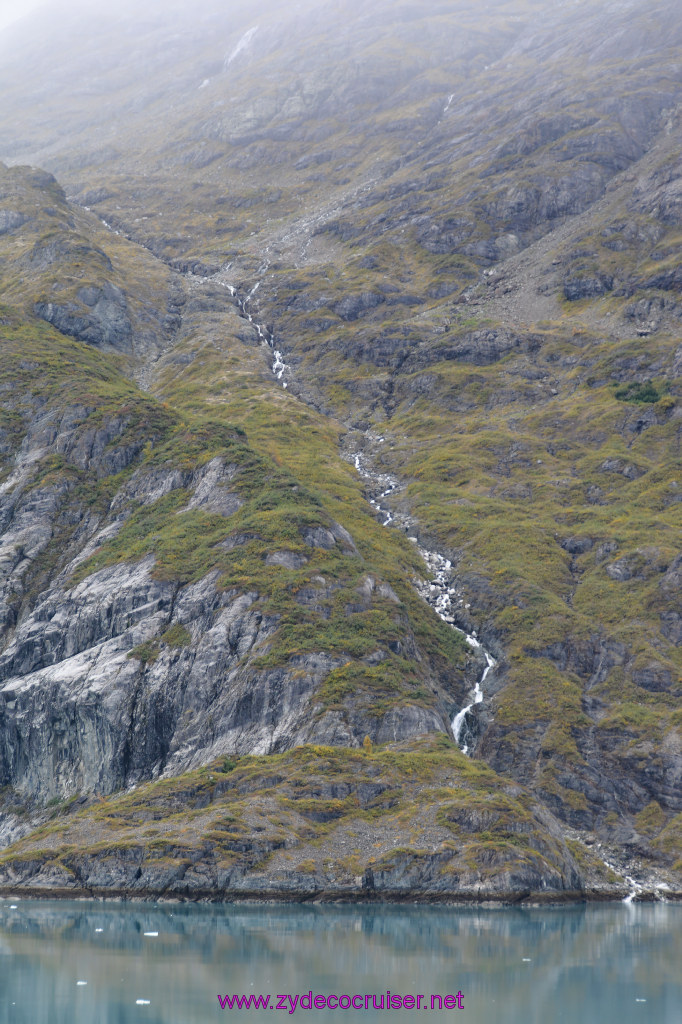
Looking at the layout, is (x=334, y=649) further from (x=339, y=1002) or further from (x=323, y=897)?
(x=339, y=1002)

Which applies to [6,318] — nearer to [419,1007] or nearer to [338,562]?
[338,562]

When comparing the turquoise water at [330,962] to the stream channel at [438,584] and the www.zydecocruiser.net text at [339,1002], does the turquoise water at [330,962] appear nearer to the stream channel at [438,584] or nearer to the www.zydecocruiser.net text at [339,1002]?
the www.zydecocruiser.net text at [339,1002]

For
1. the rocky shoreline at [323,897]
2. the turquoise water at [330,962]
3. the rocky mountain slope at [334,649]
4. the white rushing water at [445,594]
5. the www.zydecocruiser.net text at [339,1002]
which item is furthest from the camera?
the white rushing water at [445,594]

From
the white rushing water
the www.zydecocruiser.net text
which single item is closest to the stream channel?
the white rushing water

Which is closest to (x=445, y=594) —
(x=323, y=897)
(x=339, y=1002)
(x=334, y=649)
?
(x=334, y=649)

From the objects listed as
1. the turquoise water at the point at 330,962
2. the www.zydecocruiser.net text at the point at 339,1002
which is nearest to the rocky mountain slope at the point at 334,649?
the turquoise water at the point at 330,962

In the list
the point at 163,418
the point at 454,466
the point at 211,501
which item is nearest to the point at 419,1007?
the point at 211,501
